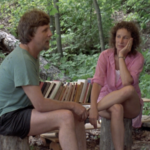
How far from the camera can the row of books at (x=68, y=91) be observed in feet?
10.6

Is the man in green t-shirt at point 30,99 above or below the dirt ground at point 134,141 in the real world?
above

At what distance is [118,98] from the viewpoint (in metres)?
2.54

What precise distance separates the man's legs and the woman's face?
53.6 inches

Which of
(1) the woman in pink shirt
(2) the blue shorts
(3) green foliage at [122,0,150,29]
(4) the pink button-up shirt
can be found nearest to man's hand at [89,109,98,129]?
(1) the woman in pink shirt

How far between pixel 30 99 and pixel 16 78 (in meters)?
0.21

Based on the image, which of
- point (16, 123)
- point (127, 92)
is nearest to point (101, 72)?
point (127, 92)

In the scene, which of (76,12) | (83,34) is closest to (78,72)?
(83,34)

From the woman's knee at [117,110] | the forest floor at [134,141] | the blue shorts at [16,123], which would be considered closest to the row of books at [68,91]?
the forest floor at [134,141]

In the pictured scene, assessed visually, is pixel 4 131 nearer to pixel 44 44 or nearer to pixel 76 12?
pixel 44 44

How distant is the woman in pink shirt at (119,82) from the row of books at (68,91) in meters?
0.34

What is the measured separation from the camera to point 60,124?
6.53ft

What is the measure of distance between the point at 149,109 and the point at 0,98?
3.16 m

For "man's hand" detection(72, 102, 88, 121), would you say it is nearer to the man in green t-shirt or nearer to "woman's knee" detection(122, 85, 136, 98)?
the man in green t-shirt

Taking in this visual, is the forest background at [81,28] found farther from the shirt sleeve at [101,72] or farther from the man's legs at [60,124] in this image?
the man's legs at [60,124]
